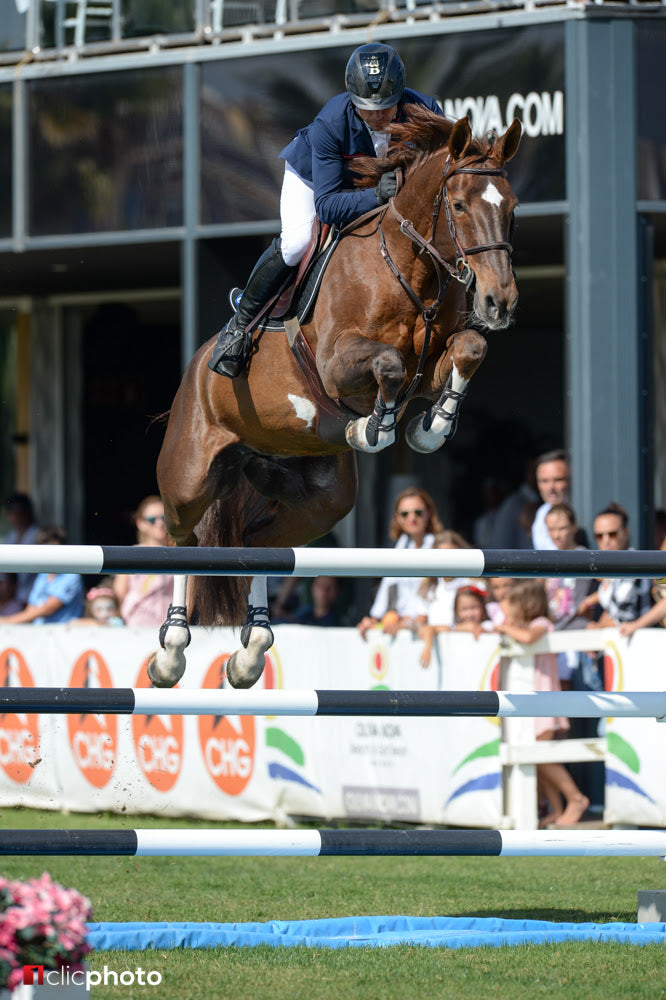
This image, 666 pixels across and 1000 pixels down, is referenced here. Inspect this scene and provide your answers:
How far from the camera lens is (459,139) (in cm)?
567

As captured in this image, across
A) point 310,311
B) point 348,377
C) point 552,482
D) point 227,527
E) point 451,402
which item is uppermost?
point 310,311

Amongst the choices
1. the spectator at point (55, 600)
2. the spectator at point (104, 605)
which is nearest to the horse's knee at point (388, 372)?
the spectator at point (104, 605)

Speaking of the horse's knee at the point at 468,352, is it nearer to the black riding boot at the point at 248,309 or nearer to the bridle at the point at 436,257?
the bridle at the point at 436,257

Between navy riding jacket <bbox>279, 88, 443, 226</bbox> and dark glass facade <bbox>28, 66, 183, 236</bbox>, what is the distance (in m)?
5.99

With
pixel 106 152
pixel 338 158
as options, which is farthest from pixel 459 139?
pixel 106 152

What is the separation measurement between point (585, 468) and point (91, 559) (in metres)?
6.54

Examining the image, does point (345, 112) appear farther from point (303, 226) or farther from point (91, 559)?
point (91, 559)

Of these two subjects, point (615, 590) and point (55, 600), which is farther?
point (55, 600)

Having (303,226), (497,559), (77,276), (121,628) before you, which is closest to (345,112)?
(303,226)

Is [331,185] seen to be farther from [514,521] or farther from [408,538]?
[514,521]

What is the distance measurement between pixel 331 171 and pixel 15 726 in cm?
522

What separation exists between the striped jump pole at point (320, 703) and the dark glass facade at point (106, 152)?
304 inches

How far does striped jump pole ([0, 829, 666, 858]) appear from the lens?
14.7ft

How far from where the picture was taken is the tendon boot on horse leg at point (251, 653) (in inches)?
252
